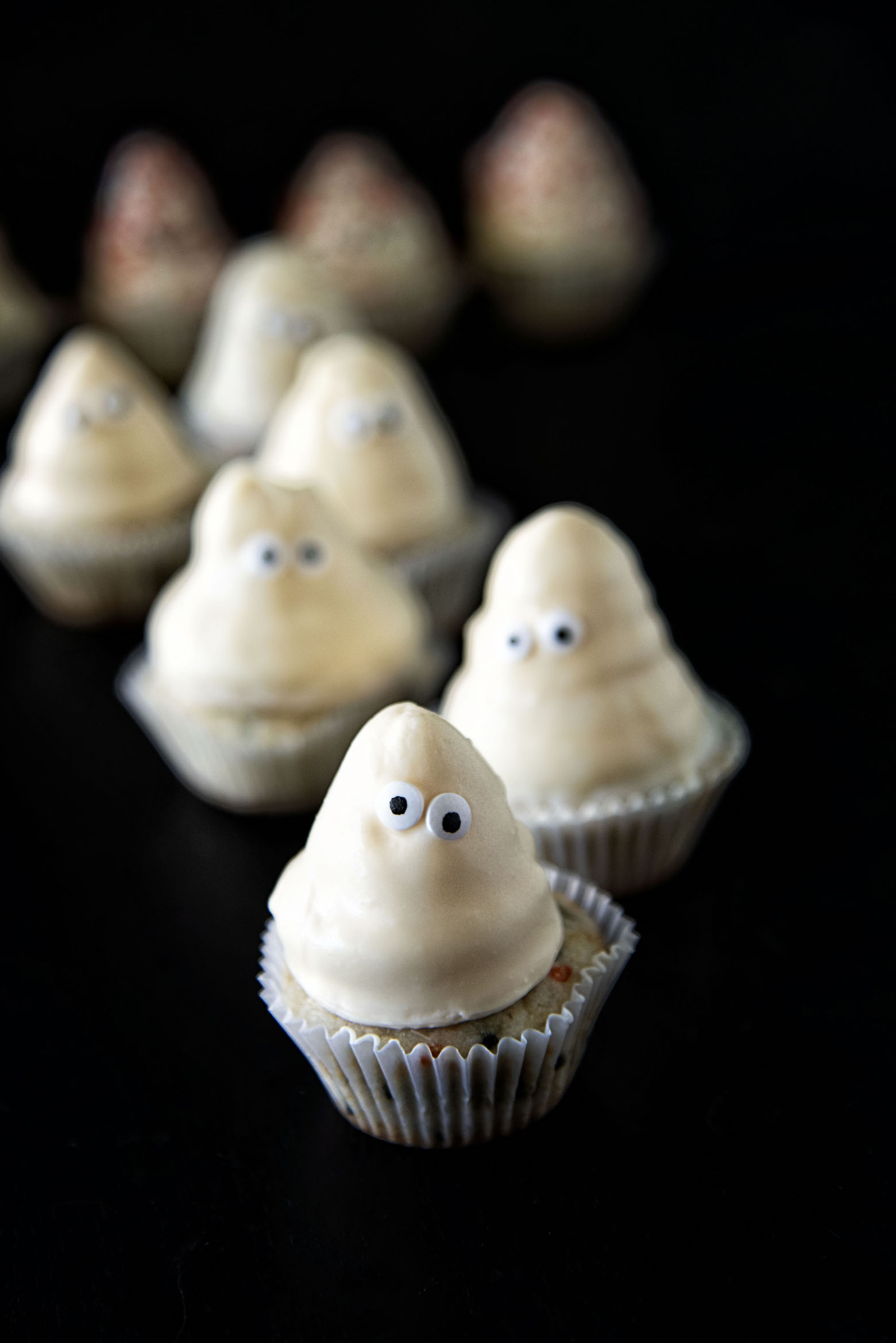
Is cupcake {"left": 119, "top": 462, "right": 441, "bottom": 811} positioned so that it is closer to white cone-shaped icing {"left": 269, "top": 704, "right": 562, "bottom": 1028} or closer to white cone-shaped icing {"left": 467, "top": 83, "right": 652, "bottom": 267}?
white cone-shaped icing {"left": 269, "top": 704, "right": 562, "bottom": 1028}

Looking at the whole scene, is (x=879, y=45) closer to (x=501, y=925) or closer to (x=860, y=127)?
(x=860, y=127)

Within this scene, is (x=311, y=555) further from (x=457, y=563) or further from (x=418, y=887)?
(x=418, y=887)

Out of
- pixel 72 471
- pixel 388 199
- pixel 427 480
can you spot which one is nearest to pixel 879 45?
pixel 388 199

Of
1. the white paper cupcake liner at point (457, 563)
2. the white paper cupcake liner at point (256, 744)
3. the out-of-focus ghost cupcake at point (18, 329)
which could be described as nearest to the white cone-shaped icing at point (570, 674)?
the white paper cupcake liner at point (256, 744)

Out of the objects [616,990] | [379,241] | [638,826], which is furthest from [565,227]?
[616,990]

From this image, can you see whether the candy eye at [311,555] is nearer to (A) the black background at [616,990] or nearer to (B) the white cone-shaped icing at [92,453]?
(A) the black background at [616,990]
